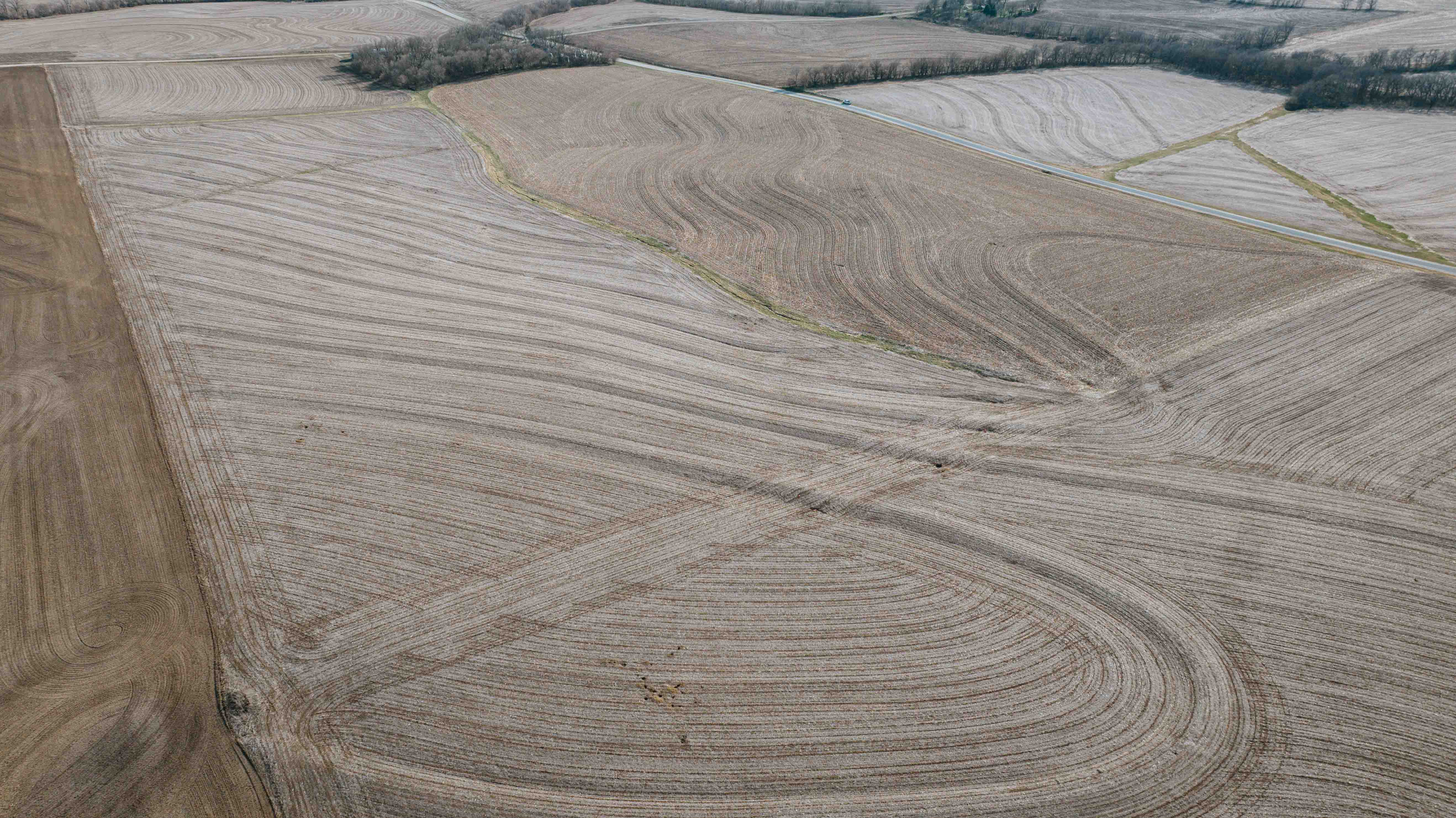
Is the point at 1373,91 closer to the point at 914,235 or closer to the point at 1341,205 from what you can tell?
the point at 1341,205

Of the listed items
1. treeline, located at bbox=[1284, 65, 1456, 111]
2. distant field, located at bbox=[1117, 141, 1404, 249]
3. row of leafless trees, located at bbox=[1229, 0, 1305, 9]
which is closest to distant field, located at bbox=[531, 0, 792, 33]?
treeline, located at bbox=[1284, 65, 1456, 111]

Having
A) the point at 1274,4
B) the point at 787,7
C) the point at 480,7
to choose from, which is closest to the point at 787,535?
the point at 787,7

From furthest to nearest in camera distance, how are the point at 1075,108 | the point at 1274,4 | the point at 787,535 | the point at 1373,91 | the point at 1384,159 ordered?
the point at 1274,4, the point at 1075,108, the point at 1373,91, the point at 1384,159, the point at 787,535

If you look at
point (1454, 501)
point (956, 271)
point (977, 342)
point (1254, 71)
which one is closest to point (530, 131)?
point (956, 271)

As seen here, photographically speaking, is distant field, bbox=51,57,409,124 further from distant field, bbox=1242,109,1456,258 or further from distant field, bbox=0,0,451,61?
distant field, bbox=1242,109,1456,258

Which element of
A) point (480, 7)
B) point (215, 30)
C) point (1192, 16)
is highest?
point (1192, 16)

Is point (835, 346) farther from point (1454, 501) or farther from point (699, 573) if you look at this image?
point (1454, 501)
